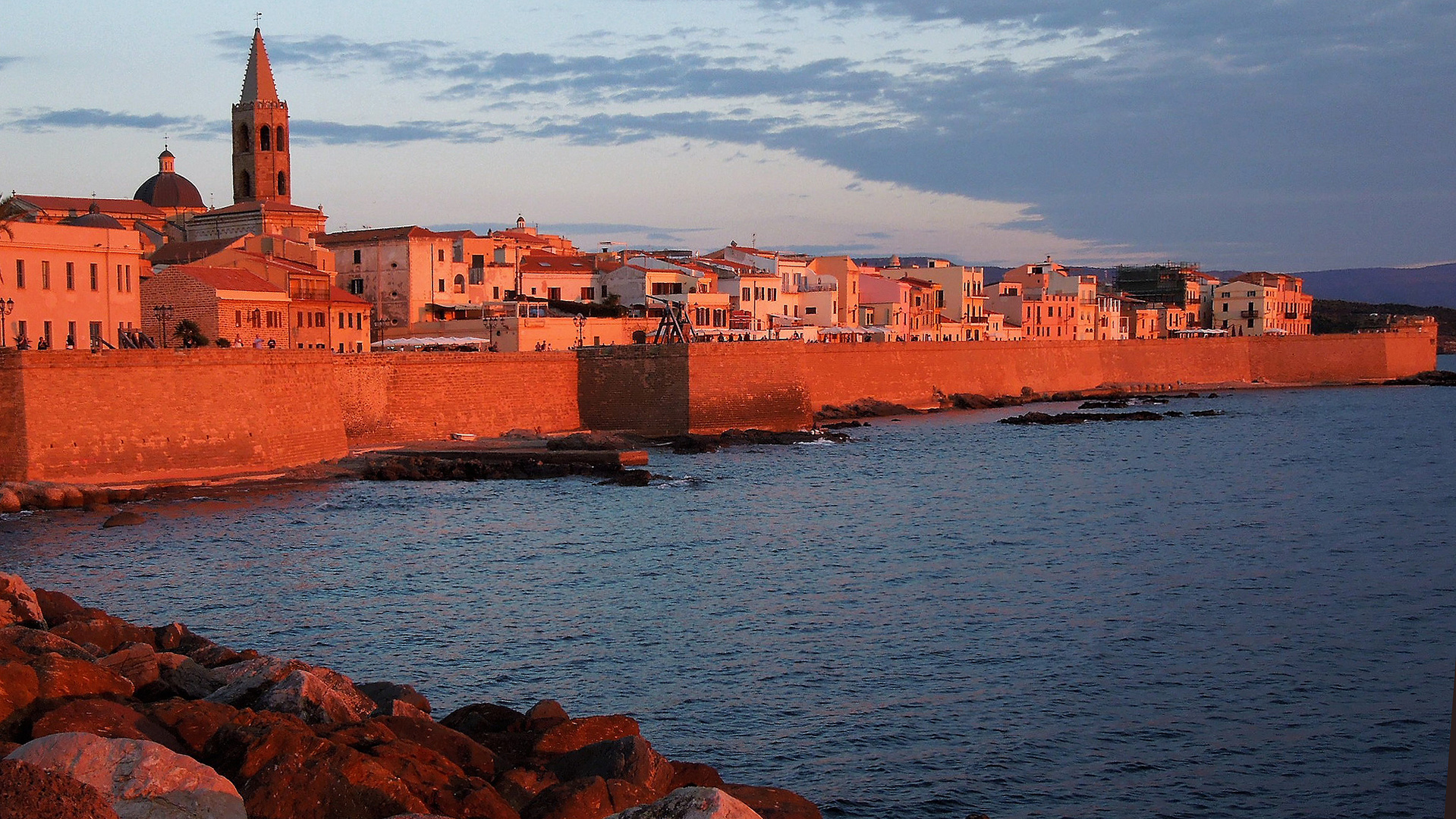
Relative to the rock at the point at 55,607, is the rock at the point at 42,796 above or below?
above

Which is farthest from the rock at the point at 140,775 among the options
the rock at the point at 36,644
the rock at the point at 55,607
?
the rock at the point at 55,607

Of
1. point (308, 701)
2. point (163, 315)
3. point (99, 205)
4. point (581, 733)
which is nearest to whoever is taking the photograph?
point (308, 701)

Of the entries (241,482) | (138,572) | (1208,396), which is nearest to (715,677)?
(138,572)

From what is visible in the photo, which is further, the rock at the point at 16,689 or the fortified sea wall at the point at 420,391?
the fortified sea wall at the point at 420,391

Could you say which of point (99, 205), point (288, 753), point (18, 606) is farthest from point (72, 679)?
point (99, 205)

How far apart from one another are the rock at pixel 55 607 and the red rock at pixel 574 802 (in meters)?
7.35

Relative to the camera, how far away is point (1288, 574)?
756 inches

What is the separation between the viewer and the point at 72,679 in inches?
327

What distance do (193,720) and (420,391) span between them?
26222 mm

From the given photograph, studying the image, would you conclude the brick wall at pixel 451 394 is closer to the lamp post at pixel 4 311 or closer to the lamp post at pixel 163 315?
the lamp post at pixel 163 315

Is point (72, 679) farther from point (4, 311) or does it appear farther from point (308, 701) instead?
→ point (4, 311)

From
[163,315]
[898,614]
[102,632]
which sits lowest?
[898,614]

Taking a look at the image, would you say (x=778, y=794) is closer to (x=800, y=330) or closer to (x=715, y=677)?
(x=715, y=677)

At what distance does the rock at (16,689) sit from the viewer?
302 inches
